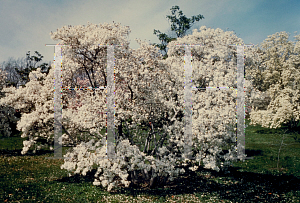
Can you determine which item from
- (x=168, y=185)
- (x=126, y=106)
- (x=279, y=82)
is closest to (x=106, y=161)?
(x=126, y=106)

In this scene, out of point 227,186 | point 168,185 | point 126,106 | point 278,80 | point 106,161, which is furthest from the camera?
point 278,80

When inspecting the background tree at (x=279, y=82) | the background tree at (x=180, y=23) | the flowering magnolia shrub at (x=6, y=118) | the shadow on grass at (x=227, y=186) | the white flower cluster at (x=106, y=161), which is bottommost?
the shadow on grass at (x=227, y=186)

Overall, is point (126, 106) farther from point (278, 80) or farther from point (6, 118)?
point (278, 80)

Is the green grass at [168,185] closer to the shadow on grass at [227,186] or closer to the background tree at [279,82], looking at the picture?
the shadow on grass at [227,186]

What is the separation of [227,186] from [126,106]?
7.41 metres

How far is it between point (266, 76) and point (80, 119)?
25.5 metres

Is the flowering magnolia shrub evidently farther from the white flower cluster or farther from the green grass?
the white flower cluster

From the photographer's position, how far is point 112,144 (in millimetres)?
11133

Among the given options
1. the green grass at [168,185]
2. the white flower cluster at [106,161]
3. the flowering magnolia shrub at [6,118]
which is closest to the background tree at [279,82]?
the green grass at [168,185]

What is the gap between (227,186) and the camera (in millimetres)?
13336

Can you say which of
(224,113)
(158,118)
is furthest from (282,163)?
(158,118)

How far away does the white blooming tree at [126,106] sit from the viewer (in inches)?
414

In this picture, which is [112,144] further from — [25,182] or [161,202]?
[25,182]

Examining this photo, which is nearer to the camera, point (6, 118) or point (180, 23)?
point (6, 118)
